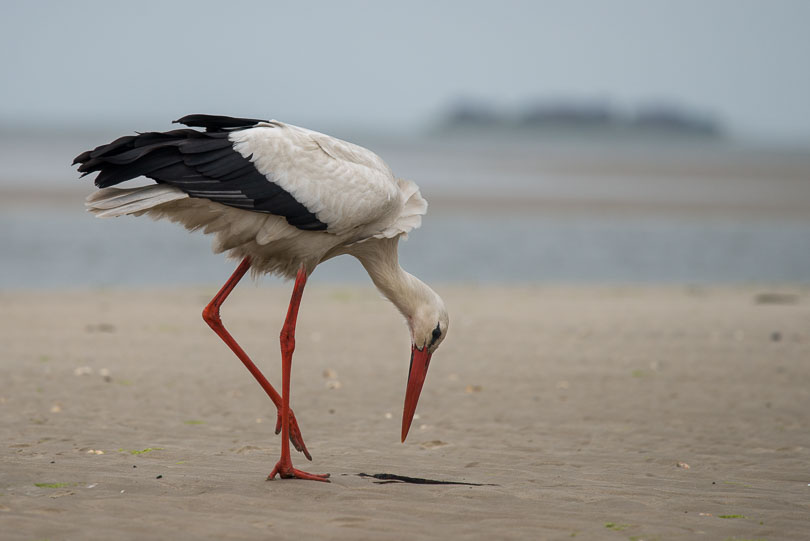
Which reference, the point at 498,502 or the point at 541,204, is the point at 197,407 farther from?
the point at 541,204

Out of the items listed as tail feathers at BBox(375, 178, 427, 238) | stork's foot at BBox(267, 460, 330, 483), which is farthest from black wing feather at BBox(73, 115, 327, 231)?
stork's foot at BBox(267, 460, 330, 483)

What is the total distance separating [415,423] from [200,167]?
2829 millimetres

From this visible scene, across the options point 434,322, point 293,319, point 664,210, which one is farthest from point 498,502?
point 664,210

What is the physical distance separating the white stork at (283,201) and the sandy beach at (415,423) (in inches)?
27.1

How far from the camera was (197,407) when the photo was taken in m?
7.86

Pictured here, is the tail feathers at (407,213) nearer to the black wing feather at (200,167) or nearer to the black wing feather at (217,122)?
the black wing feather at (200,167)

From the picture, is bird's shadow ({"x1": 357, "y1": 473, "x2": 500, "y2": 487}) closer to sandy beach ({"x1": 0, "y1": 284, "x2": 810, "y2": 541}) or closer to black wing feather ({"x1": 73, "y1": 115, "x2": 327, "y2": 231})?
sandy beach ({"x1": 0, "y1": 284, "x2": 810, "y2": 541})

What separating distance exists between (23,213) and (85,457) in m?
21.7

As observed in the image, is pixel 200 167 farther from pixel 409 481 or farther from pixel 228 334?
pixel 409 481

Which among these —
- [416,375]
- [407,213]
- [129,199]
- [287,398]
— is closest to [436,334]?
[416,375]

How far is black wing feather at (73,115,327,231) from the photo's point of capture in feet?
18.6

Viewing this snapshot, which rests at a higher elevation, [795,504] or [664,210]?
[795,504]

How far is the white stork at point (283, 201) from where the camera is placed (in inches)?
227

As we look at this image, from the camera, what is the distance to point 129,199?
578cm
